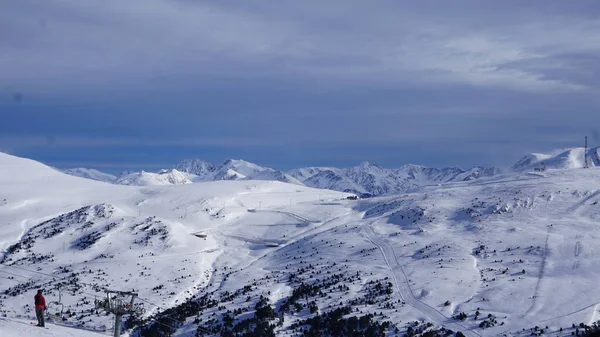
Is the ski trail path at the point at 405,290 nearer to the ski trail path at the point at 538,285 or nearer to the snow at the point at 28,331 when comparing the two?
the ski trail path at the point at 538,285

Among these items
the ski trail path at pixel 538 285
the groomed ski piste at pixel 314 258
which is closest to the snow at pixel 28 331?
the groomed ski piste at pixel 314 258

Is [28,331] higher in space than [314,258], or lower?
higher

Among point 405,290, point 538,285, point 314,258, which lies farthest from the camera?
point 314,258

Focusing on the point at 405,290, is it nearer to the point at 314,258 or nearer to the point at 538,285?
the point at 538,285

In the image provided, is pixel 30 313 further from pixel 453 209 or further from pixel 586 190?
pixel 586 190

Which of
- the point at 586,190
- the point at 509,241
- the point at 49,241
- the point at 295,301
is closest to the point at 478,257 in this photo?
the point at 509,241

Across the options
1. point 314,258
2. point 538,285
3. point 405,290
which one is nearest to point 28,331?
point 405,290
